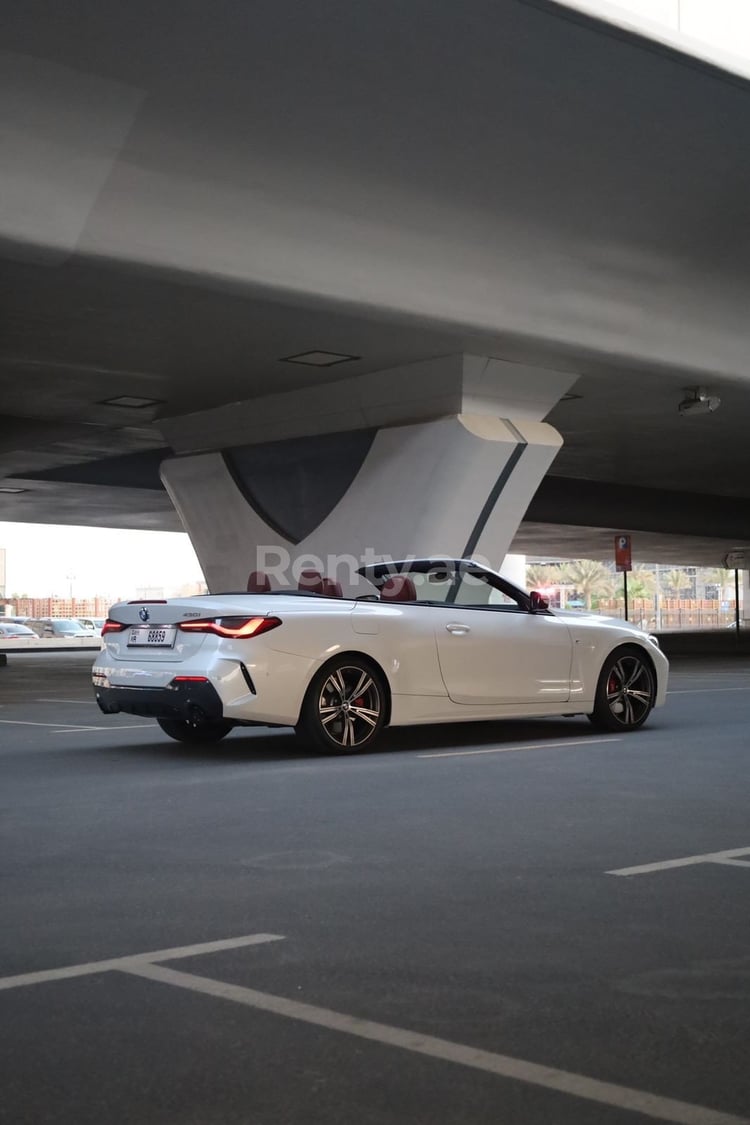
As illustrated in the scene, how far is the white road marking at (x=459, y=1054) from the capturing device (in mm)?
3258

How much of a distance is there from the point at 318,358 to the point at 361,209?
4.27 metres

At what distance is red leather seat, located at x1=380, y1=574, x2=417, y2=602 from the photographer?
11422 millimetres

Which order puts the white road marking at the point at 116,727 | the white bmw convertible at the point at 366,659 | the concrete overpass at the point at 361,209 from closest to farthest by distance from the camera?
the white bmw convertible at the point at 366,659 < the white road marking at the point at 116,727 < the concrete overpass at the point at 361,209

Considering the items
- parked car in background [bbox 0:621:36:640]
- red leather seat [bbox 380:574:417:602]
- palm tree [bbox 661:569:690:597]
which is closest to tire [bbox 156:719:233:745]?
red leather seat [bbox 380:574:417:602]

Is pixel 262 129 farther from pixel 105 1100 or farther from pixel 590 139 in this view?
pixel 105 1100

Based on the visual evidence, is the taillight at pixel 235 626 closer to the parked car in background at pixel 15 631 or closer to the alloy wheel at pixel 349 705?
the alloy wheel at pixel 349 705

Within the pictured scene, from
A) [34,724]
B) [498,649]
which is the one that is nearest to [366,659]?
[498,649]

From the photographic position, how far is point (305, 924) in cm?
516

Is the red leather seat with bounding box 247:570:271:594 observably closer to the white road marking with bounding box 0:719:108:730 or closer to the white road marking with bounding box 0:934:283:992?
the white road marking with bounding box 0:719:108:730

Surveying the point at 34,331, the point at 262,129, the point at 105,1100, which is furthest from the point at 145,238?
the point at 105,1100

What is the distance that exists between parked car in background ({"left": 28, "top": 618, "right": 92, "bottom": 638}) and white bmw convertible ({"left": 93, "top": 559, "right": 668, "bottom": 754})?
52.3 m

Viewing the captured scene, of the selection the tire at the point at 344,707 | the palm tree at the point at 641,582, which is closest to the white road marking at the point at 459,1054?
the tire at the point at 344,707

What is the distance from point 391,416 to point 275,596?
11396mm

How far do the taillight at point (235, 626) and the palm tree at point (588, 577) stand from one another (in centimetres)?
12418
